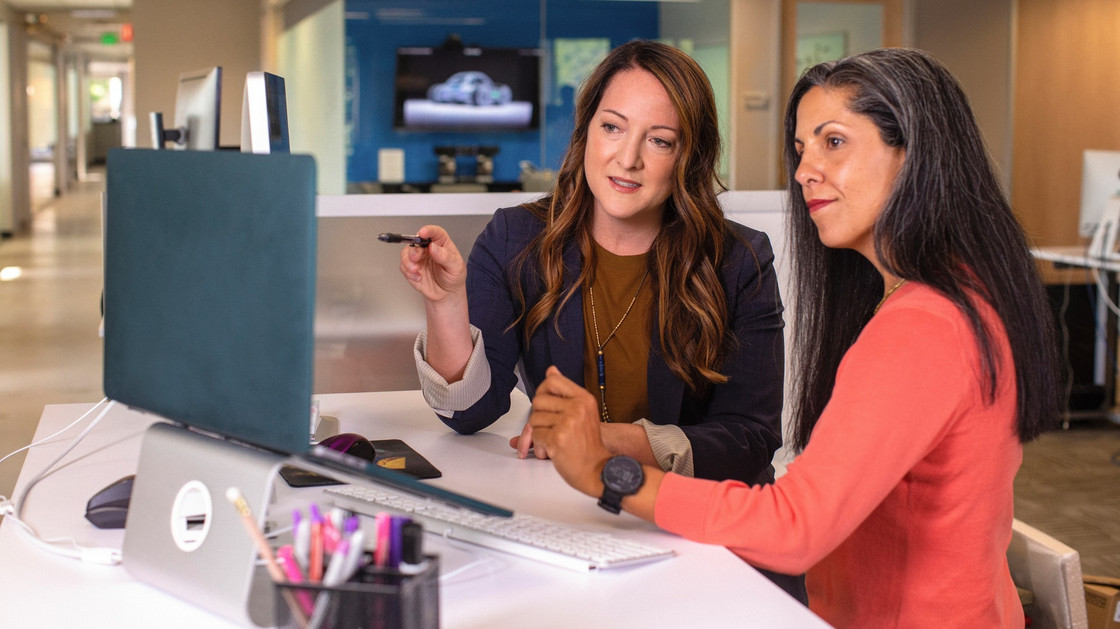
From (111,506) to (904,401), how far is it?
37.1 inches

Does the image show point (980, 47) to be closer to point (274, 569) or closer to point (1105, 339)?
point (1105, 339)

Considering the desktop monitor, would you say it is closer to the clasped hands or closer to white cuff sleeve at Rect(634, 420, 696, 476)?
white cuff sleeve at Rect(634, 420, 696, 476)

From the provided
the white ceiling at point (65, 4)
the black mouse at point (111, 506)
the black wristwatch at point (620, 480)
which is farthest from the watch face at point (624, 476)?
the white ceiling at point (65, 4)

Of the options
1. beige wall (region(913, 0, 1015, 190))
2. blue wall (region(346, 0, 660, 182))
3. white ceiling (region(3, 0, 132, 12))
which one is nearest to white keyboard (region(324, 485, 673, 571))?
blue wall (region(346, 0, 660, 182))

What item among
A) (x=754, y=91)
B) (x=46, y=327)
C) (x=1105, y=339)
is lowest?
(x=46, y=327)

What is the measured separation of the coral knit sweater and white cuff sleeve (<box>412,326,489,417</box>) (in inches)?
22.6

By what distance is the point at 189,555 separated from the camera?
104 centimetres

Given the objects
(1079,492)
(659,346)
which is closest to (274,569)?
(659,346)

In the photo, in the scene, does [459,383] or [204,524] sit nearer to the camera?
[204,524]

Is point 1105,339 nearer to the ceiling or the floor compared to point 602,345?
nearer to the floor

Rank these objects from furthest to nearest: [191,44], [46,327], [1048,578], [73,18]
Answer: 1. [73,18]
2. [191,44]
3. [46,327]
4. [1048,578]

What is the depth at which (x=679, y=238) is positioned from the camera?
1885 millimetres

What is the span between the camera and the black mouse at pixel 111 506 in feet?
4.24

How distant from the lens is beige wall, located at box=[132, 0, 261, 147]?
8.79 m
